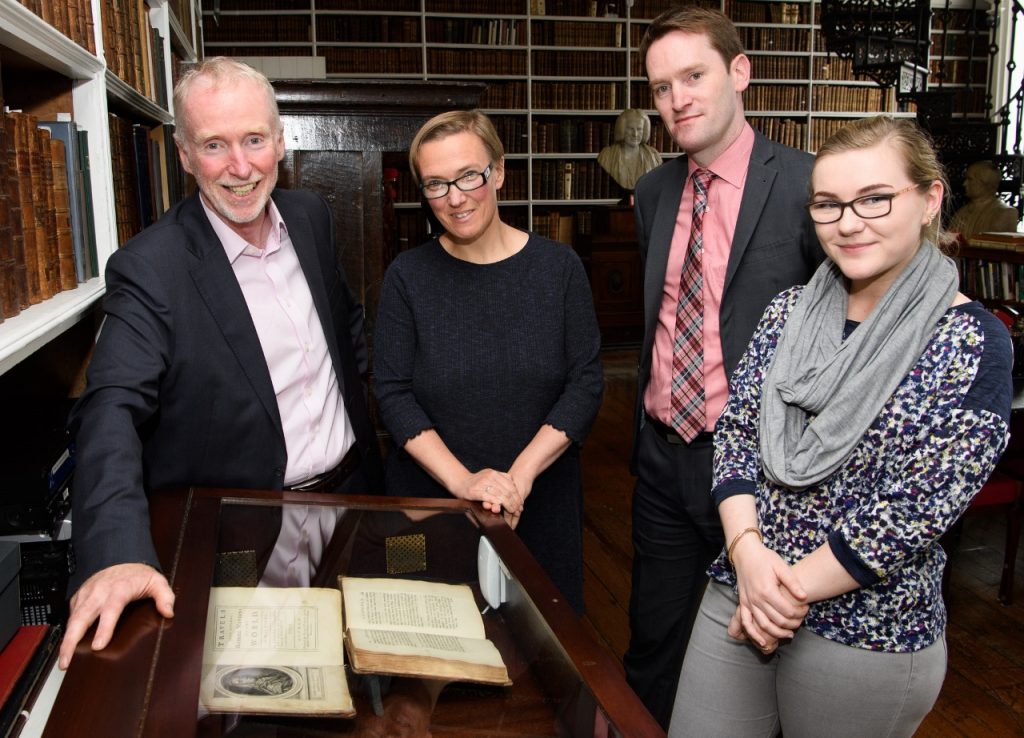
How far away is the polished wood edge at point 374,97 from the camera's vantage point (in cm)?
222

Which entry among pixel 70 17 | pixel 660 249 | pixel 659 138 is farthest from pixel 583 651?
pixel 659 138

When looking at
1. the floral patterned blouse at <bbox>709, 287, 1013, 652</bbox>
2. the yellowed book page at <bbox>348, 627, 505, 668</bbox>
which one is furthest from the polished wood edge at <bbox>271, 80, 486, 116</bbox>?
the yellowed book page at <bbox>348, 627, 505, 668</bbox>

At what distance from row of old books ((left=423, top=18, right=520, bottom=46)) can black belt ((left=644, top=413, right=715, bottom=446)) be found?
6.21m

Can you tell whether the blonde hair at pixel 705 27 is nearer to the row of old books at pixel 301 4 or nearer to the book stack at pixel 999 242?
the book stack at pixel 999 242

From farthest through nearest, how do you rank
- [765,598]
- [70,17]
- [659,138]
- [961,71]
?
[961,71], [659,138], [70,17], [765,598]

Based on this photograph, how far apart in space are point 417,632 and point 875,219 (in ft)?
2.80

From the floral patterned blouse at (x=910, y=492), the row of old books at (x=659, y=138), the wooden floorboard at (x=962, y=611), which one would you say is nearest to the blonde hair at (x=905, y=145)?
the floral patterned blouse at (x=910, y=492)

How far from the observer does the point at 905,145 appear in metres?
1.31

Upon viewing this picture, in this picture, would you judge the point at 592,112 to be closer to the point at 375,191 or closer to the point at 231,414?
the point at 375,191

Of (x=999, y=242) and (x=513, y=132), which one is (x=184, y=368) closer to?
(x=999, y=242)

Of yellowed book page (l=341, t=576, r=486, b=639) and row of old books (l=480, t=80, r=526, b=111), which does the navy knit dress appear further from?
row of old books (l=480, t=80, r=526, b=111)

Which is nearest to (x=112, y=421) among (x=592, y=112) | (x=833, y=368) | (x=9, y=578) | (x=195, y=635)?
(x=9, y=578)

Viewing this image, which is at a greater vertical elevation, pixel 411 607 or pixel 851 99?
pixel 851 99

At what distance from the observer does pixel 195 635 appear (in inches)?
38.3
